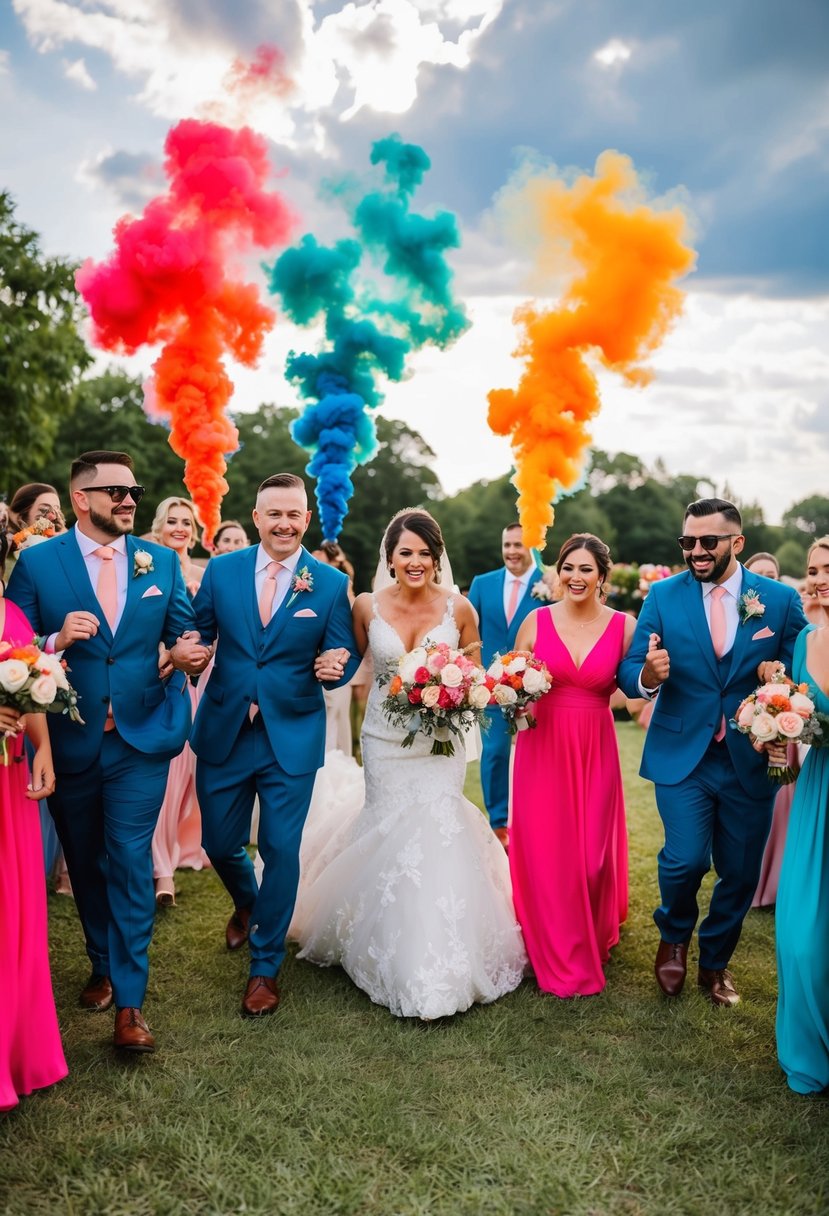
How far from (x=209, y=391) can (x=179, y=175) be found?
9.39 feet

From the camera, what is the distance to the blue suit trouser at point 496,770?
980cm

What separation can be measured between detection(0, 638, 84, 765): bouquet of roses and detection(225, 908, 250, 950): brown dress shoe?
2849 millimetres

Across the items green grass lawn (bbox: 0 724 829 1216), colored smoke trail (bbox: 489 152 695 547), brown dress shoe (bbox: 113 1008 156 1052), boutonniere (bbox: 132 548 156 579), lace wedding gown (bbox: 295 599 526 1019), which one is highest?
colored smoke trail (bbox: 489 152 695 547)

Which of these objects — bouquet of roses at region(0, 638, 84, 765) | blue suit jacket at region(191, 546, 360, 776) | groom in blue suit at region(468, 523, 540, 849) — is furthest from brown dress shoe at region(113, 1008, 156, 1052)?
groom in blue suit at region(468, 523, 540, 849)

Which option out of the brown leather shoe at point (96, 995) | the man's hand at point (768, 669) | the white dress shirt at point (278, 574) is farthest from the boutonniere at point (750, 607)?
the brown leather shoe at point (96, 995)

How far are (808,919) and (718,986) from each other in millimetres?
1406

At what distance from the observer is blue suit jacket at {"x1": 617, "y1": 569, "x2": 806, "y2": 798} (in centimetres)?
558

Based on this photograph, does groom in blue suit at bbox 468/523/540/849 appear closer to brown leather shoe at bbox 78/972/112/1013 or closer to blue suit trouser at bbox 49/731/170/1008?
brown leather shoe at bbox 78/972/112/1013

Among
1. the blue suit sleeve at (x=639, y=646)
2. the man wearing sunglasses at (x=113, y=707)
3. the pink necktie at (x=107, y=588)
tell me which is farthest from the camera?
the blue suit sleeve at (x=639, y=646)

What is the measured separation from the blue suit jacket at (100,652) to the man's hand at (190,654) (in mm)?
128

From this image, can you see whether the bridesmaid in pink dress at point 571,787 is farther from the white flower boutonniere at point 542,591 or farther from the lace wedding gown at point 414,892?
the white flower boutonniere at point 542,591

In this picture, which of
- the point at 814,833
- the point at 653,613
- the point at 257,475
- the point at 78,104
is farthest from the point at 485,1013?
the point at 257,475

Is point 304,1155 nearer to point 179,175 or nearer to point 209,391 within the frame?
point 209,391

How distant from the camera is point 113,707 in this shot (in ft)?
16.4
